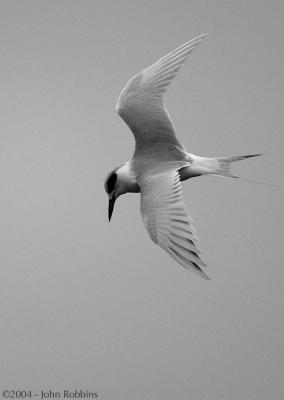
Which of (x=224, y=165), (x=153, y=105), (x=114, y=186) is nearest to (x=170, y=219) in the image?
(x=224, y=165)

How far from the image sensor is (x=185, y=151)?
13.6ft

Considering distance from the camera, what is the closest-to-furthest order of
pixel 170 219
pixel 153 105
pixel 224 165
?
pixel 170 219 < pixel 224 165 < pixel 153 105

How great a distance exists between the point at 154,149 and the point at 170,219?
32.3 inches

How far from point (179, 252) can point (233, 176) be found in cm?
88

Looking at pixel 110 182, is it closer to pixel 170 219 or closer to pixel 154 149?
pixel 154 149

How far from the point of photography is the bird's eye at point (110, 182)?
165 inches

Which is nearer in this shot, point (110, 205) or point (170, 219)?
point (170, 219)

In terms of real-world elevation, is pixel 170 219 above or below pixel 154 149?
below

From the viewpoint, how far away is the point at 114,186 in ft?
13.9

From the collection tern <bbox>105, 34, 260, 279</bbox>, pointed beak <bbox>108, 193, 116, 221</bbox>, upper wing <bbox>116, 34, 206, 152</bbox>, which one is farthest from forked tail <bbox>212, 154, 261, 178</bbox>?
pointed beak <bbox>108, 193, 116, 221</bbox>

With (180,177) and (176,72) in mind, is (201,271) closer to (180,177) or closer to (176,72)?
(180,177)

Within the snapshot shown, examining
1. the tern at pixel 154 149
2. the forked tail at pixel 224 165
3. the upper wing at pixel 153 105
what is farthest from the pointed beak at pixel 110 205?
the forked tail at pixel 224 165

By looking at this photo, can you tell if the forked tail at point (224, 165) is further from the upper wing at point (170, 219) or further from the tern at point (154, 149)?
the upper wing at point (170, 219)

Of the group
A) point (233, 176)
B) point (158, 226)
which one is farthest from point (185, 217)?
point (233, 176)
